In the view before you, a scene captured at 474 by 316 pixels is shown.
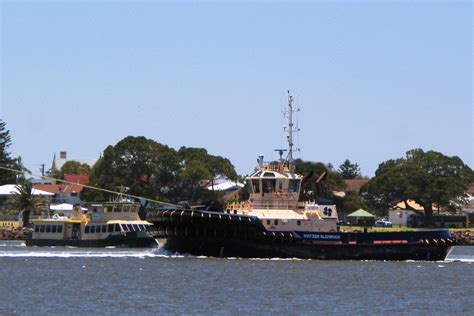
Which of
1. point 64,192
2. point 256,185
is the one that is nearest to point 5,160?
point 64,192

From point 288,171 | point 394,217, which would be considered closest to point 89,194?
point 394,217

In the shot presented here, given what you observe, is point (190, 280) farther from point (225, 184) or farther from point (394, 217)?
point (225, 184)

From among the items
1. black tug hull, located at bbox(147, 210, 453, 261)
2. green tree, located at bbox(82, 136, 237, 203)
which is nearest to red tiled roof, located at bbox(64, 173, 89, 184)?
green tree, located at bbox(82, 136, 237, 203)

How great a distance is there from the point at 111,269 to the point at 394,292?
1647 cm

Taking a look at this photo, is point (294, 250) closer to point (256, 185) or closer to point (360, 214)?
point (256, 185)

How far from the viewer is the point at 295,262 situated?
71.0m

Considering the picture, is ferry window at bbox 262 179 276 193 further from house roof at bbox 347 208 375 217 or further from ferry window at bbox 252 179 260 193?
house roof at bbox 347 208 375 217

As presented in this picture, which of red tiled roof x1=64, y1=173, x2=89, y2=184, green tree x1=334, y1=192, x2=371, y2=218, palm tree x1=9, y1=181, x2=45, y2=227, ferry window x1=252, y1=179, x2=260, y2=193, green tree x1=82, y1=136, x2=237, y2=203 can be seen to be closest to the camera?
ferry window x1=252, y1=179, x2=260, y2=193

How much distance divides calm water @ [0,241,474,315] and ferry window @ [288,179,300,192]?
485 cm

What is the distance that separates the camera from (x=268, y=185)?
245ft

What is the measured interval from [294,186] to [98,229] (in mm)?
30494

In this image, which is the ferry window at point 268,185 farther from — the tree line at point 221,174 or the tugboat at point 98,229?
the tree line at point 221,174

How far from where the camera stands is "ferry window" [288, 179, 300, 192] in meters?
75.0

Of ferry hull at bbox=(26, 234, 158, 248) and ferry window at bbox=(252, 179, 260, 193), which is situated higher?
ferry window at bbox=(252, 179, 260, 193)
